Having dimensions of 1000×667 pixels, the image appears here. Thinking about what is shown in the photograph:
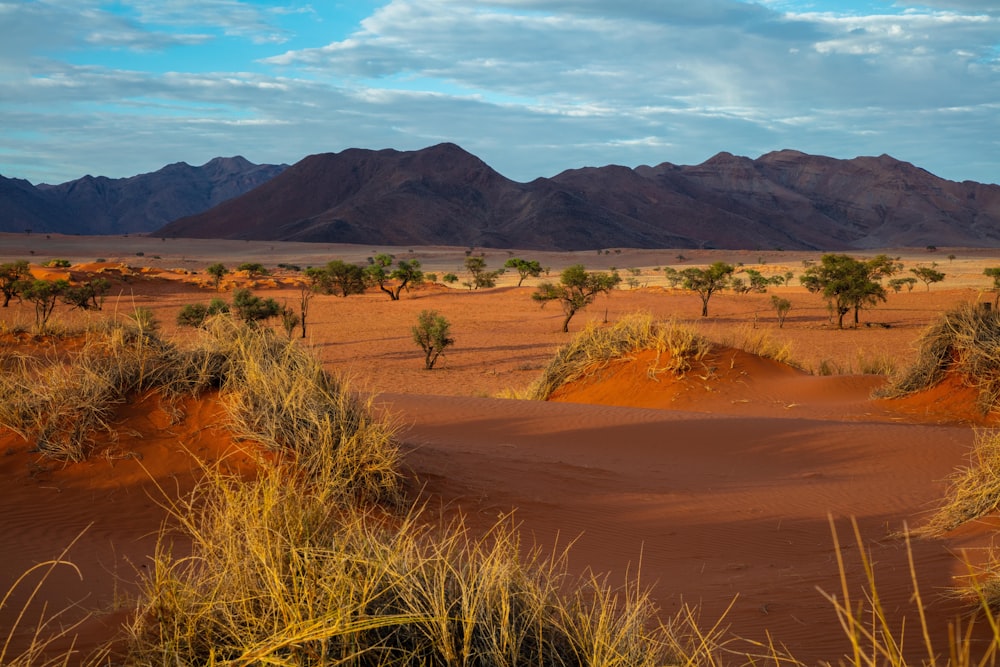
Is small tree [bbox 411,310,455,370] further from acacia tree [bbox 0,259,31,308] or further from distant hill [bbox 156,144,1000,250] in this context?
distant hill [bbox 156,144,1000,250]

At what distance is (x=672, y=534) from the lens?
811 cm

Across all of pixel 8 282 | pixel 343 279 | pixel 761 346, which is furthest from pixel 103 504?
pixel 343 279

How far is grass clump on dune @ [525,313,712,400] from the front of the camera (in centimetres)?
1898

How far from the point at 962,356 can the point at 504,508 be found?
11049 mm

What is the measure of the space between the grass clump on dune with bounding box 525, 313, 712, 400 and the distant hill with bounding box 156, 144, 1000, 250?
121 metres

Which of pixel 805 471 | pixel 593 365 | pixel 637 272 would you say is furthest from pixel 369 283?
pixel 805 471

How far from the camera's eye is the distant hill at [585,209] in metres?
148

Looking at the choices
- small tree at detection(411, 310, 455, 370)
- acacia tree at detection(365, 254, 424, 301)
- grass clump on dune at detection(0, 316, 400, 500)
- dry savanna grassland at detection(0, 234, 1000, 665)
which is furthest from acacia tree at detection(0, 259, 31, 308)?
grass clump on dune at detection(0, 316, 400, 500)

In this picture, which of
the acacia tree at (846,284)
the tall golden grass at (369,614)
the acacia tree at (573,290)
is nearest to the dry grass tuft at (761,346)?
the acacia tree at (846,284)

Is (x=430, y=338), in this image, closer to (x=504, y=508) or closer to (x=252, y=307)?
(x=252, y=307)

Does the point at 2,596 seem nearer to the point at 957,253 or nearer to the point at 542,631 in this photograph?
the point at 542,631

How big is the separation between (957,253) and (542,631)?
116024mm

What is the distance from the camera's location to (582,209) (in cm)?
15475

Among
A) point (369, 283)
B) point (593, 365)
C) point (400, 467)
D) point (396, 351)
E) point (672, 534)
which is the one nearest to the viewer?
point (672, 534)
